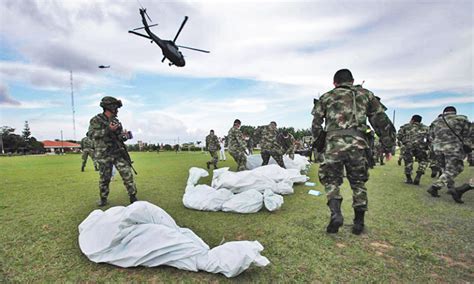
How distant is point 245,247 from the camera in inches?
85.2

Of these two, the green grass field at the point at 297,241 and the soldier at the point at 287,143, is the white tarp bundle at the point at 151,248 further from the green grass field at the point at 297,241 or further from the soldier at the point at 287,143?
the soldier at the point at 287,143

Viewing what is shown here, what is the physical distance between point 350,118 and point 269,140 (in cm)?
563

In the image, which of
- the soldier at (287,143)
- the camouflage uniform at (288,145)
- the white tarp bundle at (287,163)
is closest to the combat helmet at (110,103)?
the soldier at (287,143)

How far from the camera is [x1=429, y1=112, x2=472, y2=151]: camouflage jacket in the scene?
512 centimetres

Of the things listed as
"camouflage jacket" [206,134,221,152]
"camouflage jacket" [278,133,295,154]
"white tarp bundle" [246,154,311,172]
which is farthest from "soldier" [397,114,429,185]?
"camouflage jacket" [206,134,221,152]

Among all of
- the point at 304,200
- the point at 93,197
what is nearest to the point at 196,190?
the point at 304,200

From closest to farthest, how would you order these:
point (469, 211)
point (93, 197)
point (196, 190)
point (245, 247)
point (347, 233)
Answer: point (245, 247) < point (347, 233) < point (469, 211) < point (196, 190) < point (93, 197)

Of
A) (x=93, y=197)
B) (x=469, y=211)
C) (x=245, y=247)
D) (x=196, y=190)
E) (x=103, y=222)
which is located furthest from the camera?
(x=93, y=197)

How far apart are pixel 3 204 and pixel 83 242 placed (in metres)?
3.85

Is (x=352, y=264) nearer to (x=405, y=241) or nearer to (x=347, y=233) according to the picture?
(x=347, y=233)

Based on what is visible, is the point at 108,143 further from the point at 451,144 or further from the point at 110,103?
the point at 451,144

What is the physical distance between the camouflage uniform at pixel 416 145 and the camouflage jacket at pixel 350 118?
15.0 feet

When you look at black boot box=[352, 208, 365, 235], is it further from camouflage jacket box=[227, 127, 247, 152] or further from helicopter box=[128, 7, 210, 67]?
helicopter box=[128, 7, 210, 67]

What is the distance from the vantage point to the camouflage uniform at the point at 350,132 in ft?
10.1
